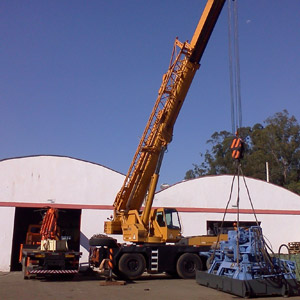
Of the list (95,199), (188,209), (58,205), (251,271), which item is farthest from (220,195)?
(251,271)

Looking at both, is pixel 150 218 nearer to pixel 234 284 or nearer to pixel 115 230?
pixel 115 230

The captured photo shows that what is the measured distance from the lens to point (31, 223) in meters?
29.8

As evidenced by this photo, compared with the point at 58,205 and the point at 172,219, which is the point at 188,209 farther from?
the point at 58,205

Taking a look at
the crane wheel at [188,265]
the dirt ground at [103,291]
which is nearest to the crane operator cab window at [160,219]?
the crane wheel at [188,265]

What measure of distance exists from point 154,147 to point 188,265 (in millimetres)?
5889

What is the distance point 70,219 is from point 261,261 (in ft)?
74.8

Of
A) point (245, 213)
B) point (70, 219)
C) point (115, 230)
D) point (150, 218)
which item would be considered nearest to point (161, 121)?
point (150, 218)

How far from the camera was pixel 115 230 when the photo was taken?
2045cm

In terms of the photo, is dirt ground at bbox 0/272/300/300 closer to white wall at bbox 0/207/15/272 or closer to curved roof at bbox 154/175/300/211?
white wall at bbox 0/207/15/272

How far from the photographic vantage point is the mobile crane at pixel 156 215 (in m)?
18.4

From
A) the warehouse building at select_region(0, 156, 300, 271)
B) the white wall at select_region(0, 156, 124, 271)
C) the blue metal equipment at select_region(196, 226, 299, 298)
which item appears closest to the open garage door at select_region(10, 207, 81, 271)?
the warehouse building at select_region(0, 156, 300, 271)

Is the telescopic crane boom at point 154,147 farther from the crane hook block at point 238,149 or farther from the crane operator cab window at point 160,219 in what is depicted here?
the crane hook block at point 238,149

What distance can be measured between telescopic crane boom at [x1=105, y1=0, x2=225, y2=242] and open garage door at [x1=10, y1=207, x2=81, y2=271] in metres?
4.84

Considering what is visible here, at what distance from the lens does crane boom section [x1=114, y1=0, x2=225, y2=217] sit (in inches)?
709
